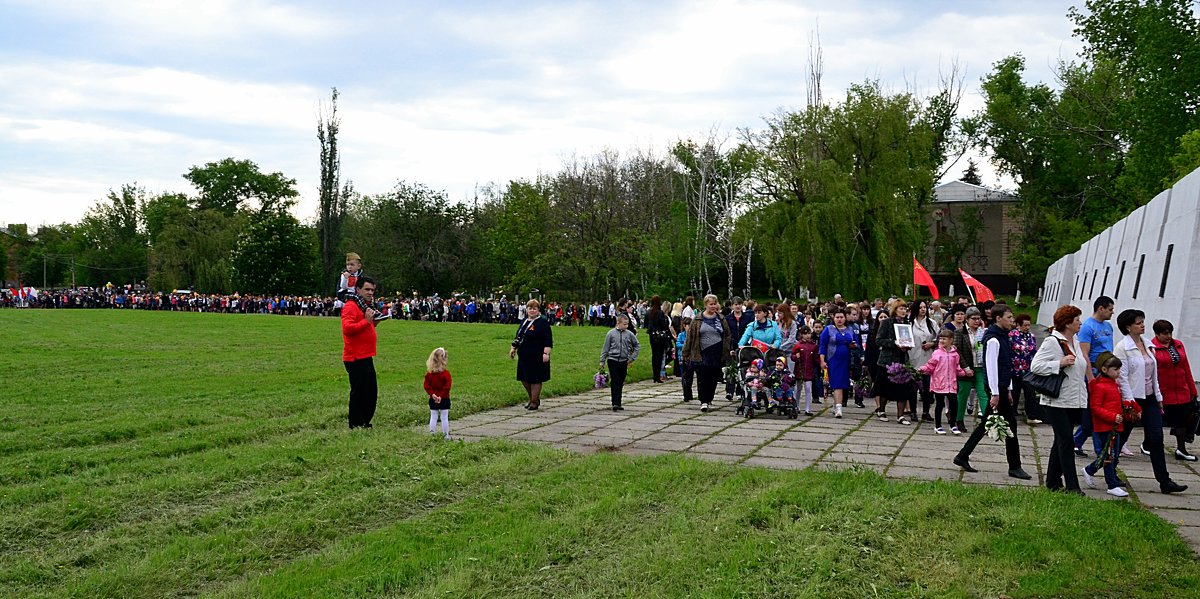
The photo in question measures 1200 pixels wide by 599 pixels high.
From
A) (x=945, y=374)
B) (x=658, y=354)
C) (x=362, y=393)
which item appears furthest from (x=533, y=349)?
(x=658, y=354)

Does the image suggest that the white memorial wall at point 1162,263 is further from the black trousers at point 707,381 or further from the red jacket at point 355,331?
the red jacket at point 355,331

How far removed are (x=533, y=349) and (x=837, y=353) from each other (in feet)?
13.5

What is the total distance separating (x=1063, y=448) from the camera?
702cm

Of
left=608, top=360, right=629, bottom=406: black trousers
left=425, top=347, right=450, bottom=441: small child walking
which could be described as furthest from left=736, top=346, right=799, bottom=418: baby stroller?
left=425, top=347, right=450, bottom=441: small child walking

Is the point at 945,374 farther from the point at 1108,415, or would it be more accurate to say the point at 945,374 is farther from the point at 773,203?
the point at 773,203

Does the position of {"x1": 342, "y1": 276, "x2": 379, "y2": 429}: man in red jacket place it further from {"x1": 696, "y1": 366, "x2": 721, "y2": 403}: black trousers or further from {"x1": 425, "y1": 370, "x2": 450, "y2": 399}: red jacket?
{"x1": 696, "y1": 366, "x2": 721, "y2": 403}: black trousers

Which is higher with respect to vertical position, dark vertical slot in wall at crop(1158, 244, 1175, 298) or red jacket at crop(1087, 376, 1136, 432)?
dark vertical slot in wall at crop(1158, 244, 1175, 298)

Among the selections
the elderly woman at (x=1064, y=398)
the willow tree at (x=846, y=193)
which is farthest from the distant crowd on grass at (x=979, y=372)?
the willow tree at (x=846, y=193)

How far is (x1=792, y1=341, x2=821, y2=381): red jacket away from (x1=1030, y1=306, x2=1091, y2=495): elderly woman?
5004 millimetres

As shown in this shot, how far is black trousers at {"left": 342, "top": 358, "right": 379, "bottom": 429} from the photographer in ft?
32.9

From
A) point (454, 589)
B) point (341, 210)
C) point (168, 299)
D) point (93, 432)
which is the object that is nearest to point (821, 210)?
point (93, 432)

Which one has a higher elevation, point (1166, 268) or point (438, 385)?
point (1166, 268)

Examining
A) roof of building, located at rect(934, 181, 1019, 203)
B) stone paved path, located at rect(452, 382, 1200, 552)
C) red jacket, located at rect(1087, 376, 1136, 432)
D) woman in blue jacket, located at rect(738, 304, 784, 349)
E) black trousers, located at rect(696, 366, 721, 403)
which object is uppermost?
roof of building, located at rect(934, 181, 1019, 203)

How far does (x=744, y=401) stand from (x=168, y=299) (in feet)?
196
